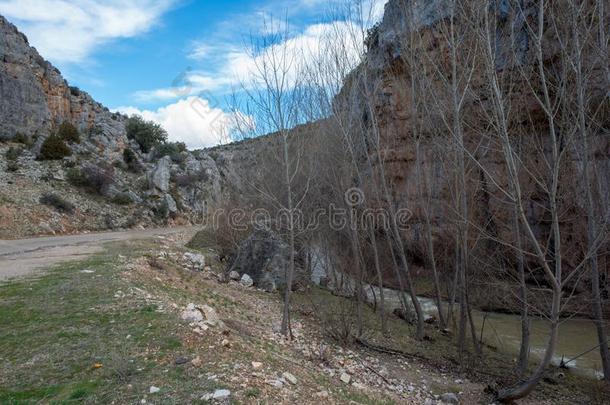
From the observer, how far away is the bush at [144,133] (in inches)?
1818

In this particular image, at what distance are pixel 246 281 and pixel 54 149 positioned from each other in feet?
83.3

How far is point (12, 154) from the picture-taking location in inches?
1155

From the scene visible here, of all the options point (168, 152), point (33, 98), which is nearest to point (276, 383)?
point (33, 98)

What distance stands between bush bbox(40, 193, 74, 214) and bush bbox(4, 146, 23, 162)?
6346 mm

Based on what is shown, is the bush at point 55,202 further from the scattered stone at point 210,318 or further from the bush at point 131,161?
the scattered stone at point 210,318

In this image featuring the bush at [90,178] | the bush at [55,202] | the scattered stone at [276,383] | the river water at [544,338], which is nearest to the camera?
the scattered stone at [276,383]

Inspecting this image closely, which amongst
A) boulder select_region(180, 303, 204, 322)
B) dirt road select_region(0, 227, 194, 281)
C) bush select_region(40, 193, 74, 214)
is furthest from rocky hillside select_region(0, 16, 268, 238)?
boulder select_region(180, 303, 204, 322)

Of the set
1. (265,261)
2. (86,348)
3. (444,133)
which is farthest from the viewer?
(265,261)

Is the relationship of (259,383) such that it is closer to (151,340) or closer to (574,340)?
(151,340)

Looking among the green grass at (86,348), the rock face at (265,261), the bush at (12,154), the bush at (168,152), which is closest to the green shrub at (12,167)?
the bush at (12,154)

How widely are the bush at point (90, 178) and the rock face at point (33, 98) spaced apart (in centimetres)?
772

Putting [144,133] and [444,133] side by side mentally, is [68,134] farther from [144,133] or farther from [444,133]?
[444,133]

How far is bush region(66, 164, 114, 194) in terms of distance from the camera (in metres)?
29.7

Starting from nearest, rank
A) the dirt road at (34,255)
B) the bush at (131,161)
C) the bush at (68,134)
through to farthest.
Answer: the dirt road at (34,255), the bush at (68,134), the bush at (131,161)
